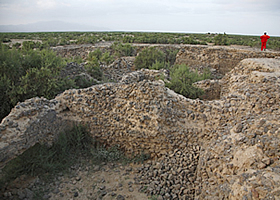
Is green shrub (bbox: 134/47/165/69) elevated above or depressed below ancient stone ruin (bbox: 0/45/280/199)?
above

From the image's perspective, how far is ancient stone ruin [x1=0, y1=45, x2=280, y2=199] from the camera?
3701 mm

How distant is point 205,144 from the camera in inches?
186

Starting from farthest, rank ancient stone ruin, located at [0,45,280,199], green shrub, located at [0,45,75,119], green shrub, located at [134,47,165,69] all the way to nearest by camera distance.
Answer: green shrub, located at [134,47,165,69], green shrub, located at [0,45,75,119], ancient stone ruin, located at [0,45,280,199]

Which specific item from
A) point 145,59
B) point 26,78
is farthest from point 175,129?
point 145,59

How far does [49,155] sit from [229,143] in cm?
370

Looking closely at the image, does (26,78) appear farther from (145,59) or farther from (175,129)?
(145,59)

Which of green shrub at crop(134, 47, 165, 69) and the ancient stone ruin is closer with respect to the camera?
the ancient stone ruin

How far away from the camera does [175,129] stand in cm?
484

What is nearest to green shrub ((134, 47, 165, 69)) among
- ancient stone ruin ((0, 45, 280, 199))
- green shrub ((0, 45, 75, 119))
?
green shrub ((0, 45, 75, 119))

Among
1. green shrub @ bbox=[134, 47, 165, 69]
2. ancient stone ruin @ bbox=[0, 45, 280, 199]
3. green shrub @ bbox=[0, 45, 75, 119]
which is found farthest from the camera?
green shrub @ bbox=[134, 47, 165, 69]

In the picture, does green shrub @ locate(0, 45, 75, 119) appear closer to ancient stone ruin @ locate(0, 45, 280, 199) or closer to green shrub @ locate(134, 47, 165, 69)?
ancient stone ruin @ locate(0, 45, 280, 199)

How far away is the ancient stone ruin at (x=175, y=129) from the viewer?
3701 millimetres

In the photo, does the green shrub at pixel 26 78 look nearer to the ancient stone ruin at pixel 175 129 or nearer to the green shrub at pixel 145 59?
the ancient stone ruin at pixel 175 129

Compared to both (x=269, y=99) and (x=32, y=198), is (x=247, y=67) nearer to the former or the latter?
(x=269, y=99)
